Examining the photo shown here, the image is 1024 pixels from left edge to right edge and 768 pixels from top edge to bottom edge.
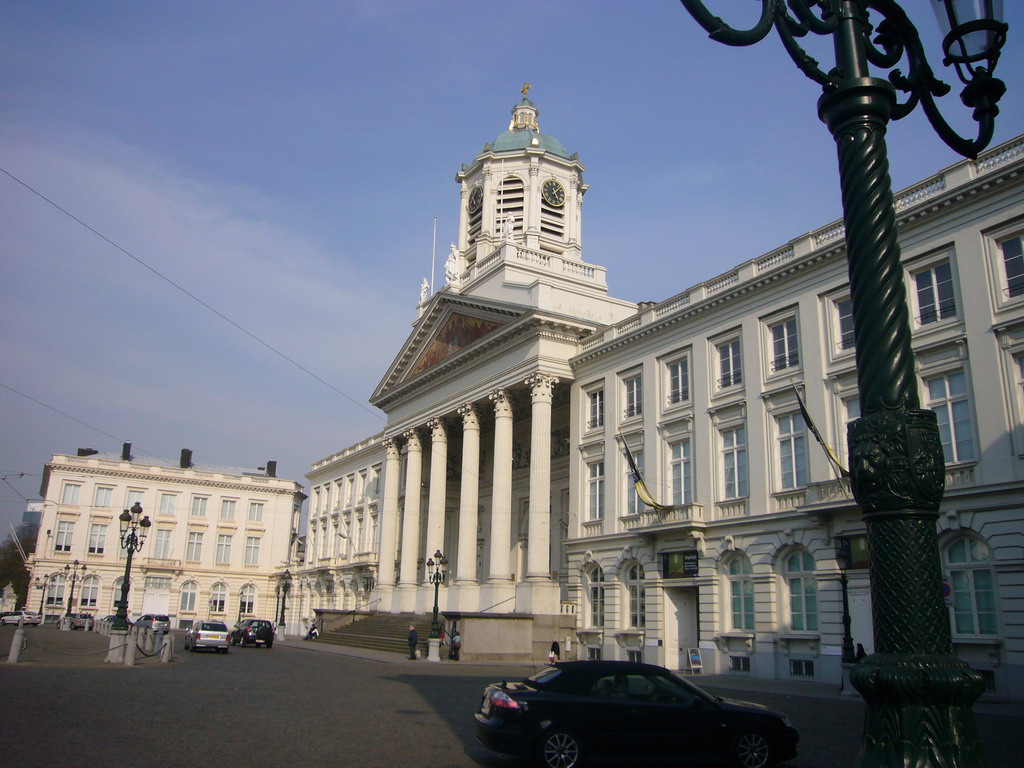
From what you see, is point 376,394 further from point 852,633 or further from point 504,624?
point 852,633

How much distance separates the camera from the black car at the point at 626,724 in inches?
443

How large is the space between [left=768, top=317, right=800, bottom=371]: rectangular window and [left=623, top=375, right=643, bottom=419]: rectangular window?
7490 mm

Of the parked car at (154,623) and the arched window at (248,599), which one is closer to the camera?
the parked car at (154,623)

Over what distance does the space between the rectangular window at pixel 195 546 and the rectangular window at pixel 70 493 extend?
11374 mm

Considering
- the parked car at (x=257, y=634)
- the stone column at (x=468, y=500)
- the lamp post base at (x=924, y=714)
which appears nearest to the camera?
the lamp post base at (x=924, y=714)

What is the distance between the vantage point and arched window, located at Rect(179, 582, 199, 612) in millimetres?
86625

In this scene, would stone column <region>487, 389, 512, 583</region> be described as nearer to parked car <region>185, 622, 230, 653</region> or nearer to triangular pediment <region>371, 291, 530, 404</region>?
triangular pediment <region>371, 291, 530, 404</region>

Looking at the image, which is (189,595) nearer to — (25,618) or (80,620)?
(80,620)

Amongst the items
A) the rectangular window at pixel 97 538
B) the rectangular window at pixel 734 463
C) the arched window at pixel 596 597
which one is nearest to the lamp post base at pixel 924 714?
the rectangular window at pixel 734 463

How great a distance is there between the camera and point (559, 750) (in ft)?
36.9

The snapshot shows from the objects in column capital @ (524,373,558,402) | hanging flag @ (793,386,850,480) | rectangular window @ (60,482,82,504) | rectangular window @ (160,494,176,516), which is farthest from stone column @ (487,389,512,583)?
rectangular window @ (60,482,82,504)

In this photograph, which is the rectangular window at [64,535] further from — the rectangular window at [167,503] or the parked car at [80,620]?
the rectangular window at [167,503]

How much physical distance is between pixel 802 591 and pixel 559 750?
65.8 feet

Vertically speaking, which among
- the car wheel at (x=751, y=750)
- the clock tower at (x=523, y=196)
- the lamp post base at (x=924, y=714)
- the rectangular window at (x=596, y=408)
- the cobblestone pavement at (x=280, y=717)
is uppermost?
the clock tower at (x=523, y=196)
